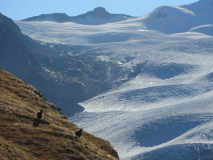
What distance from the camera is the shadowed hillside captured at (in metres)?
18.1

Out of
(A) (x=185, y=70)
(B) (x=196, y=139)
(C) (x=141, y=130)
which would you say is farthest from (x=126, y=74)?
(B) (x=196, y=139)

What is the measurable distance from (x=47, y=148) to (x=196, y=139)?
66665 mm

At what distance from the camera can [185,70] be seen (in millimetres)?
153250

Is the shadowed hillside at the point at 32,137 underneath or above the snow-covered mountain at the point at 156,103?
underneath

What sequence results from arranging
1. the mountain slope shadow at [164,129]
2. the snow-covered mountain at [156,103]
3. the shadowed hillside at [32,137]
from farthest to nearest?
the mountain slope shadow at [164,129]
the snow-covered mountain at [156,103]
the shadowed hillside at [32,137]

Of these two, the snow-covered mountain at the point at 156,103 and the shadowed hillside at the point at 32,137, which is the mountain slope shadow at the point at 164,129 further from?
the shadowed hillside at the point at 32,137

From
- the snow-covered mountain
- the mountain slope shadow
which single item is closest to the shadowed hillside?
the snow-covered mountain

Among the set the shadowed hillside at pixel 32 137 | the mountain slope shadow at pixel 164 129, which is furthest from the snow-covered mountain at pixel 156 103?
the shadowed hillside at pixel 32 137

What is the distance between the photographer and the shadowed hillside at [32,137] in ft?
59.5

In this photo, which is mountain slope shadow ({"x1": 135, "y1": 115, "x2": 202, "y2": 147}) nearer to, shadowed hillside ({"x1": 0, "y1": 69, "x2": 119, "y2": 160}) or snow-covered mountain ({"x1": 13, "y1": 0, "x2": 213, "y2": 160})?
snow-covered mountain ({"x1": 13, "y1": 0, "x2": 213, "y2": 160})

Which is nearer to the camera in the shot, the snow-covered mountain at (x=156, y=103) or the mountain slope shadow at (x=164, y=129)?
the snow-covered mountain at (x=156, y=103)

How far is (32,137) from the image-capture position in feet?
63.7

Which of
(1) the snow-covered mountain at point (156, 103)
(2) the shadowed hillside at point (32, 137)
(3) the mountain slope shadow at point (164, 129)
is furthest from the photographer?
(3) the mountain slope shadow at point (164, 129)

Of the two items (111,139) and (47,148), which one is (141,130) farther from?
(47,148)
